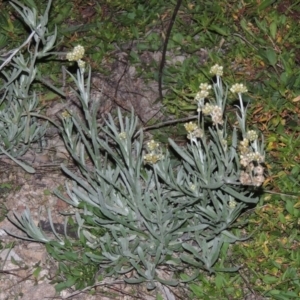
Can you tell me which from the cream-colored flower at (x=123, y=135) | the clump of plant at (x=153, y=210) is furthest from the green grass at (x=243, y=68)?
the cream-colored flower at (x=123, y=135)

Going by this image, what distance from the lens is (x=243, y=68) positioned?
4246 mm

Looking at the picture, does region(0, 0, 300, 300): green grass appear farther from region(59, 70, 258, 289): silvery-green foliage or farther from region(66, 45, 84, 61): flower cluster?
region(66, 45, 84, 61): flower cluster

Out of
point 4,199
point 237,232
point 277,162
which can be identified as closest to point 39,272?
point 4,199

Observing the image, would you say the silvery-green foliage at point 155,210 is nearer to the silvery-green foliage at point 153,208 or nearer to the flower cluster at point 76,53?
the silvery-green foliage at point 153,208

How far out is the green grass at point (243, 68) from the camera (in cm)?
338

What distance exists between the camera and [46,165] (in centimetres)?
391

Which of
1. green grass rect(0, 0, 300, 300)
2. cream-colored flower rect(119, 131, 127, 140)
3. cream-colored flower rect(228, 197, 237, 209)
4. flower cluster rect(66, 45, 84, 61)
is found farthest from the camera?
green grass rect(0, 0, 300, 300)

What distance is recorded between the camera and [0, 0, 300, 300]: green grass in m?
3.38

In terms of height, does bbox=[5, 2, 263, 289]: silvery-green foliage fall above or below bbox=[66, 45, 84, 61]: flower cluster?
below

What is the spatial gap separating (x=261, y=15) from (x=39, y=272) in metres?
2.16

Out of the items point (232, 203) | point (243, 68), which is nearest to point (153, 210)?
point (232, 203)

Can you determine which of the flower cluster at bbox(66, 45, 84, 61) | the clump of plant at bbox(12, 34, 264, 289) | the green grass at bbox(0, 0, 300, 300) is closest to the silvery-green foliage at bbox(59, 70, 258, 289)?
the clump of plant at bbox(12, 34, 264, 289)

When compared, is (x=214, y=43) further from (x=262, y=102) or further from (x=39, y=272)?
(x=39, y=272)

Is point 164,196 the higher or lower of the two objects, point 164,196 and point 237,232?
the higher
